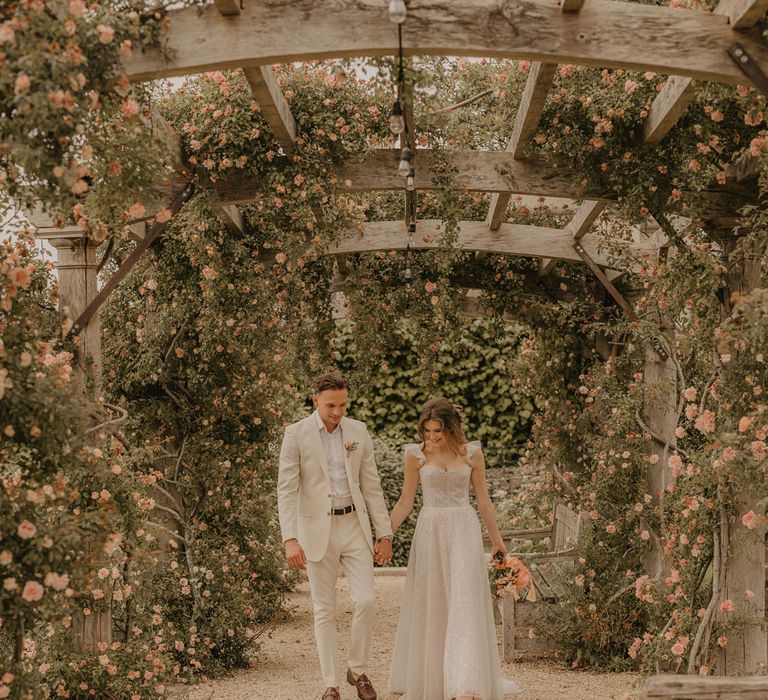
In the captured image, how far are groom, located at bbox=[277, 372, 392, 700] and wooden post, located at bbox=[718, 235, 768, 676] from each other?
1.72m

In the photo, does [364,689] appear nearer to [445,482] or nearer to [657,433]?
[445,482]

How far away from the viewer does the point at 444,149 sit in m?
6.02

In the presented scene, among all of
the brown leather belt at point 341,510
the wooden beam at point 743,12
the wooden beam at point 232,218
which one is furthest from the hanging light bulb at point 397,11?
the wooden beam at point 232,218

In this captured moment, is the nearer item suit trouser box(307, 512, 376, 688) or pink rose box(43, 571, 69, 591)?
pink rose box(43, 571, 69, 591)

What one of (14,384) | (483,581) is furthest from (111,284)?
(483,581)

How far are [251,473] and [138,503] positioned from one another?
250 cm

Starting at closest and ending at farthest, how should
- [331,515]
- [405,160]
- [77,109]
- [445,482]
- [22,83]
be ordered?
[22,83] → [77,109] → [405,160] → [445,482] → [331,515]

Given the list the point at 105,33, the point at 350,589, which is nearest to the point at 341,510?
the point at 350,589

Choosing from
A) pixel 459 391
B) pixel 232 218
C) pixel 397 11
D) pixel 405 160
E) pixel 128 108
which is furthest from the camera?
pixel 459 391

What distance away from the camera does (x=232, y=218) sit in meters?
6.52

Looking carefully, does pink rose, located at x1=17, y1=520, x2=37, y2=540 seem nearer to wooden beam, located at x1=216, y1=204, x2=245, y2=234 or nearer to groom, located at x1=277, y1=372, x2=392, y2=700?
groom, located at x1=277, y1=372, x2=392, y2=700

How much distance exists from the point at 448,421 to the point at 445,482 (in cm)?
33

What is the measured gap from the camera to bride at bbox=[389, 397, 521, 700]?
16.4 feet

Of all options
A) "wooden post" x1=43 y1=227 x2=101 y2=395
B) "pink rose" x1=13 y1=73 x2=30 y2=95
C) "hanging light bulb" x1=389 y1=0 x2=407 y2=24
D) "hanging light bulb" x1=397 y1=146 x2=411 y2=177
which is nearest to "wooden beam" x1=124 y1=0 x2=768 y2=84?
"hanging light bulb" x1=389 y1=0 x2=407 y2=24
